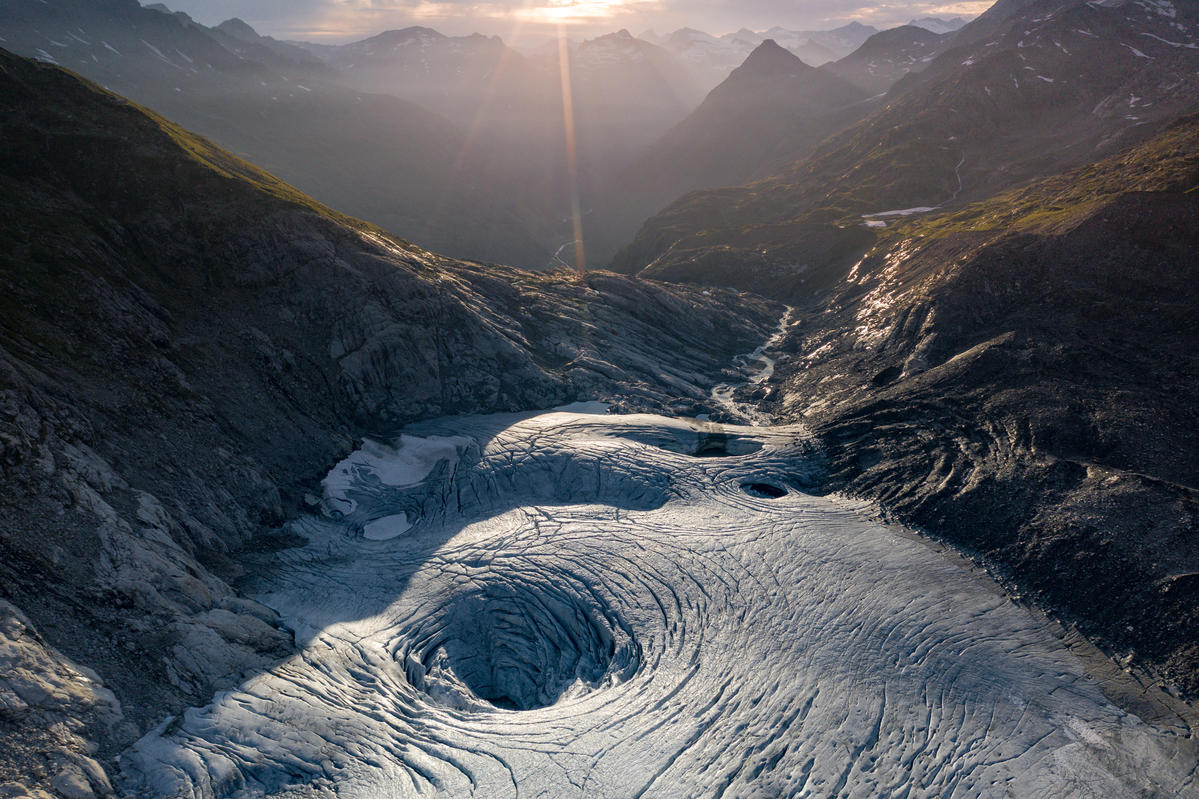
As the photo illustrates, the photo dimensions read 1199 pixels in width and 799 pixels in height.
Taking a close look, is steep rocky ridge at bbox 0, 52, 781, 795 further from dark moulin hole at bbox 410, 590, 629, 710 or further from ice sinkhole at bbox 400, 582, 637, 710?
dark moulin hole at bbox 410, 590, 629, 710

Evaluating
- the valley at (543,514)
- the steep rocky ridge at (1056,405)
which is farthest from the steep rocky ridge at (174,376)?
the steep rocky ridge at (1056,405)

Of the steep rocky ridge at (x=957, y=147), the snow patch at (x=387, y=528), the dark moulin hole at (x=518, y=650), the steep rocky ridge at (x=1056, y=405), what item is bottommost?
the dark moulin hole at (x=518, y=650)

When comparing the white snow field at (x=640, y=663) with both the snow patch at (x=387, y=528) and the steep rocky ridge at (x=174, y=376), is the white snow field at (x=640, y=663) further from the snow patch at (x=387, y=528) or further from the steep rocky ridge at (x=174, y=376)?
the steep rocky ridge at (x=174, y=376)

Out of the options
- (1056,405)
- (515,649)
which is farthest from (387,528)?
(1056,405)

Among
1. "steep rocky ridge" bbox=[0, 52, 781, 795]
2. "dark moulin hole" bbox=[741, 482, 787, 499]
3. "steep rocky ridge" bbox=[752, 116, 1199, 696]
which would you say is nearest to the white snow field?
"dark moulin hole" bbox=[741, 482, 787, 499]

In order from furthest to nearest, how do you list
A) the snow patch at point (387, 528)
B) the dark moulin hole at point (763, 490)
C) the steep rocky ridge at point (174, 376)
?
the dark moulin hole at point (763, 490)
the snow patch at point (387, 528)
the steep rocky ridge at point (174, 376)

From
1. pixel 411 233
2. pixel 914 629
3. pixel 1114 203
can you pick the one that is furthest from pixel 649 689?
pixel 411 233

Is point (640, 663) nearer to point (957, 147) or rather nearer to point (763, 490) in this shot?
point (763, 490)
